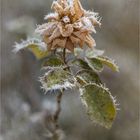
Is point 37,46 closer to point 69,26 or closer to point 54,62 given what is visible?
point 54,62

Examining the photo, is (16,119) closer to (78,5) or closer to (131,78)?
(131,78)

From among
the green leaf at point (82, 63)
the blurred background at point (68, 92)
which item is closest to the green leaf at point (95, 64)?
the green leaf at point (82, 63)

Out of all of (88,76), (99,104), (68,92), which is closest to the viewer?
(99,104)

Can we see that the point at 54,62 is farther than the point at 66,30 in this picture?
Yes

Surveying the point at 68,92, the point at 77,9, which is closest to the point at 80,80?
the point at 77,9

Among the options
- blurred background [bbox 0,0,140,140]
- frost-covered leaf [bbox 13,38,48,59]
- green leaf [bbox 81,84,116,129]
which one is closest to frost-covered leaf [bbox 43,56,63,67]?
frost-covered leaf [bbox 13,38,48,59]

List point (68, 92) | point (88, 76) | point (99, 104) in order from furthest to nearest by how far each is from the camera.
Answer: point (68, 92) < point (88, 76) < point (99, 104)

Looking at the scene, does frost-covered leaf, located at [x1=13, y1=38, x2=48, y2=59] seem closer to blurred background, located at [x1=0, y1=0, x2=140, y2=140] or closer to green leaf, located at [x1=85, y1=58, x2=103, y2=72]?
green leaf, located at [x1=85, y1=58, x2=103, y2=72]
